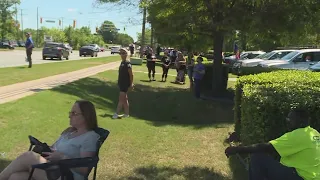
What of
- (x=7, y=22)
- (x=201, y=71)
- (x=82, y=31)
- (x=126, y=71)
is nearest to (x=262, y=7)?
(x=201, y=71)

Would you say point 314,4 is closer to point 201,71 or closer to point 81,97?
point 201,71

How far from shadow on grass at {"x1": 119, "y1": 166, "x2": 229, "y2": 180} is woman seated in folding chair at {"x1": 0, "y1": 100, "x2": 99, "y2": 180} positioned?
158 centimetres

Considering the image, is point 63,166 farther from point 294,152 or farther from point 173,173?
point 173,173

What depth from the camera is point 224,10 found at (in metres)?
13.5

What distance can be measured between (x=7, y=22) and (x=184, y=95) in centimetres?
8204

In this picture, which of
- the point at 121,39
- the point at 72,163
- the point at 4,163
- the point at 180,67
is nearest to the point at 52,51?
the point at 180,67

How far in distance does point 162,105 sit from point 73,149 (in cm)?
914

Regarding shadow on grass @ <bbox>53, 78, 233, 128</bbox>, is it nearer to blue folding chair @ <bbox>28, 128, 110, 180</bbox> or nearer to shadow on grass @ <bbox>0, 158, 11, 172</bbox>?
shadow on grass @ <bbox>0, 158, 11, 172</bbox>

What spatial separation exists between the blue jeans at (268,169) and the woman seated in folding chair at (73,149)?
156cm

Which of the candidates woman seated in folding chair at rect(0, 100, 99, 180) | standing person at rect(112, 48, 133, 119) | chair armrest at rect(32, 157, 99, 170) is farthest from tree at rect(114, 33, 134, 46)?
chair armrest at rect(32, 157, 99, 170)

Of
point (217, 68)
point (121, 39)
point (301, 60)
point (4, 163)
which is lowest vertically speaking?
point (4, 163)

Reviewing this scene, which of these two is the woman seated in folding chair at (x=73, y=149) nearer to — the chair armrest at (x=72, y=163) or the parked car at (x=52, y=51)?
the chair armrest at (x=72, y=163)

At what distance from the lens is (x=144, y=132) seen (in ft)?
29.2

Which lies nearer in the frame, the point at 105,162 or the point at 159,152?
the point at 105,162
